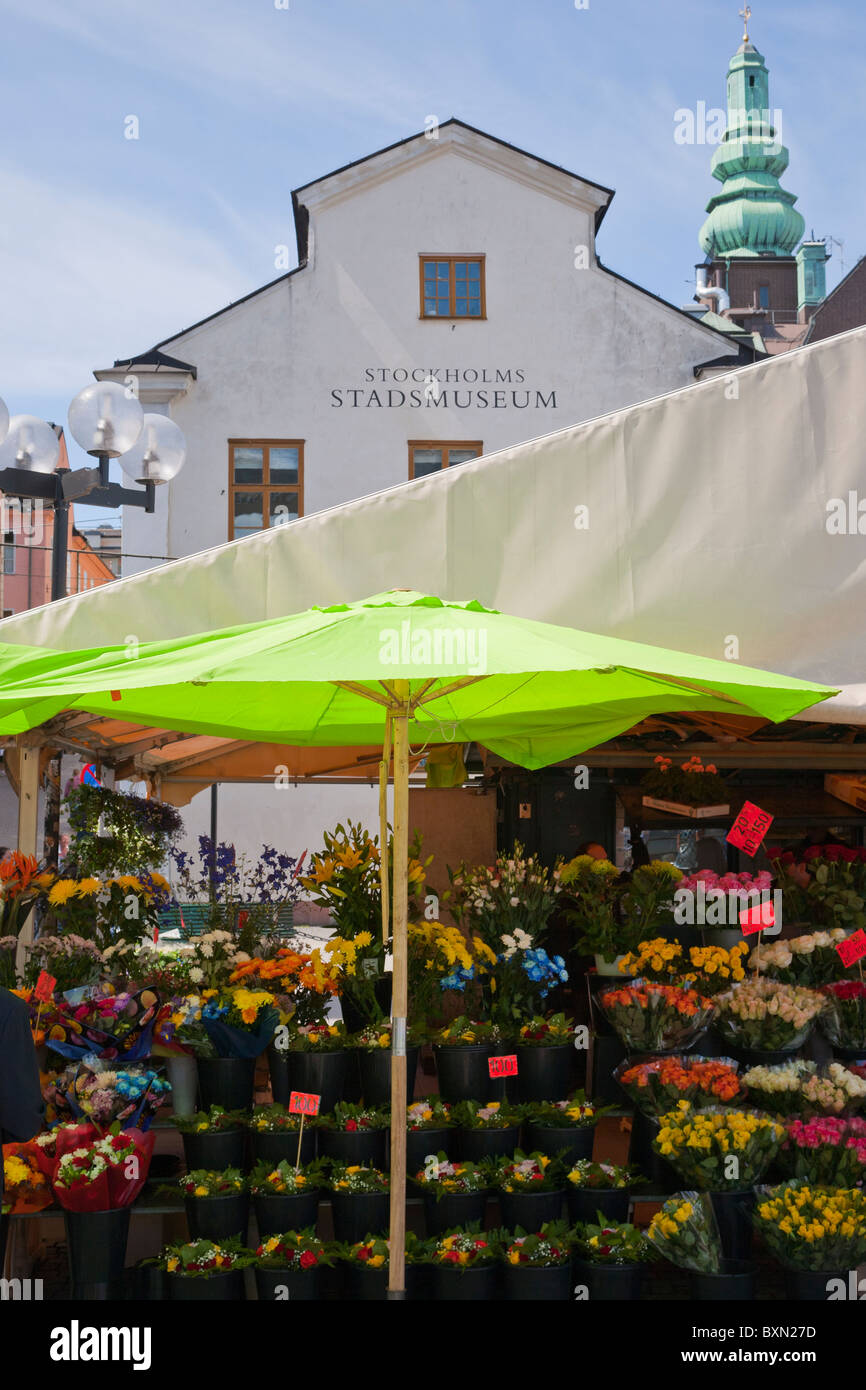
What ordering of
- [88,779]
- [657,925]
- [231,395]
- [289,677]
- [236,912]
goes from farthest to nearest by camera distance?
[231,395]
[88,779]
[236,912]
[657,925]
[289,677]

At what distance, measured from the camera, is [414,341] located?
1684 cm

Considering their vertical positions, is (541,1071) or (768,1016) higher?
(768,1016)

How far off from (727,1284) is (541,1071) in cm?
129

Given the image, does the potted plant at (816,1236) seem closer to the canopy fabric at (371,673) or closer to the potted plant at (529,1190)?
the potted plant at (529,1190)

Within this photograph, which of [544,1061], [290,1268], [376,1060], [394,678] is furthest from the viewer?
[544,1061]

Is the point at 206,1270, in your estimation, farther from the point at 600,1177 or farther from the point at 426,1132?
the point at 600,1177

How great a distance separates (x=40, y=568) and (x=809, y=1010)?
26.7 metres

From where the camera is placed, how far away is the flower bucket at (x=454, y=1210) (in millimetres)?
4668

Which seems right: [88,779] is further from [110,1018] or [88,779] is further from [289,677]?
[289,677]

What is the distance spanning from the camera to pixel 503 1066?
16.8 ft

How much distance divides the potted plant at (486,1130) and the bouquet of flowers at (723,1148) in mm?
733

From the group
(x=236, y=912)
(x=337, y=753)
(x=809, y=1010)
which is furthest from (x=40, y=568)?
(x=809, y=1010)

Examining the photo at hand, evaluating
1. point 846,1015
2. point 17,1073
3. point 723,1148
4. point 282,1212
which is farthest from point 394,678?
point 846,1015
